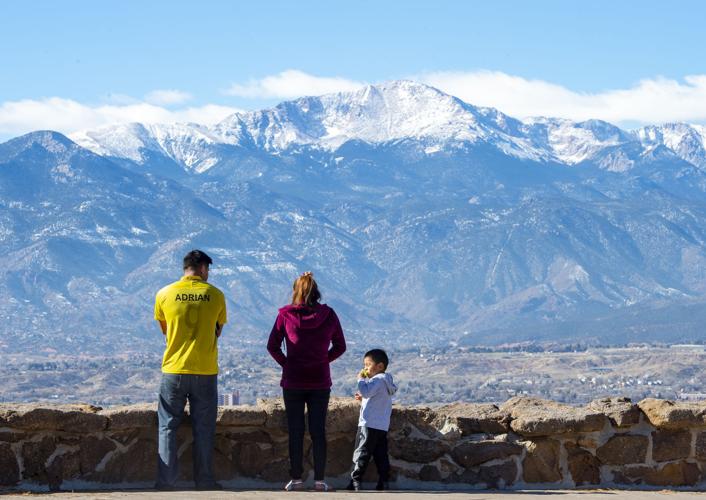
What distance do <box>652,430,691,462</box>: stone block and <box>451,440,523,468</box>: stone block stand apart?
1424mm

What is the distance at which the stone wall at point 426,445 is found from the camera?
→ 48.5ft

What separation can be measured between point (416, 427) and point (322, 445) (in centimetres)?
126

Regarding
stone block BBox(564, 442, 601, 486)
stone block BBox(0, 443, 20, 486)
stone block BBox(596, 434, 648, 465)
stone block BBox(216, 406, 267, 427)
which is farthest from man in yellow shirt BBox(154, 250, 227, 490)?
stone block BBox(596, 434, 648, 465)

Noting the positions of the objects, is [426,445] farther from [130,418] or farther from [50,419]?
[50,419]

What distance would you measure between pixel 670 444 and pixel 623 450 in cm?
50

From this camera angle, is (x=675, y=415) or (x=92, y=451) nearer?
(x=92, y=451)

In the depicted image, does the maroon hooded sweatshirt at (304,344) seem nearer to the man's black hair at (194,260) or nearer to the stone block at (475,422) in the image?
the man's black hair at (194,260)

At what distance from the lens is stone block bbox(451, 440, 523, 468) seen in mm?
15539

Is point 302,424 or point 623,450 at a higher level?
point 302,424

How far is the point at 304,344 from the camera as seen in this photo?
14.8 meters

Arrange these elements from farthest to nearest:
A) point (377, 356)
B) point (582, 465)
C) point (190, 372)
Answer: point (582, 465) < point (377, 356) < point (190, 372)

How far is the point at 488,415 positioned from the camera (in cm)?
1591

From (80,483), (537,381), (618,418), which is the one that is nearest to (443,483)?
(618,418)

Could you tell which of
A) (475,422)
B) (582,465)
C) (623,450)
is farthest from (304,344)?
(623,450)
